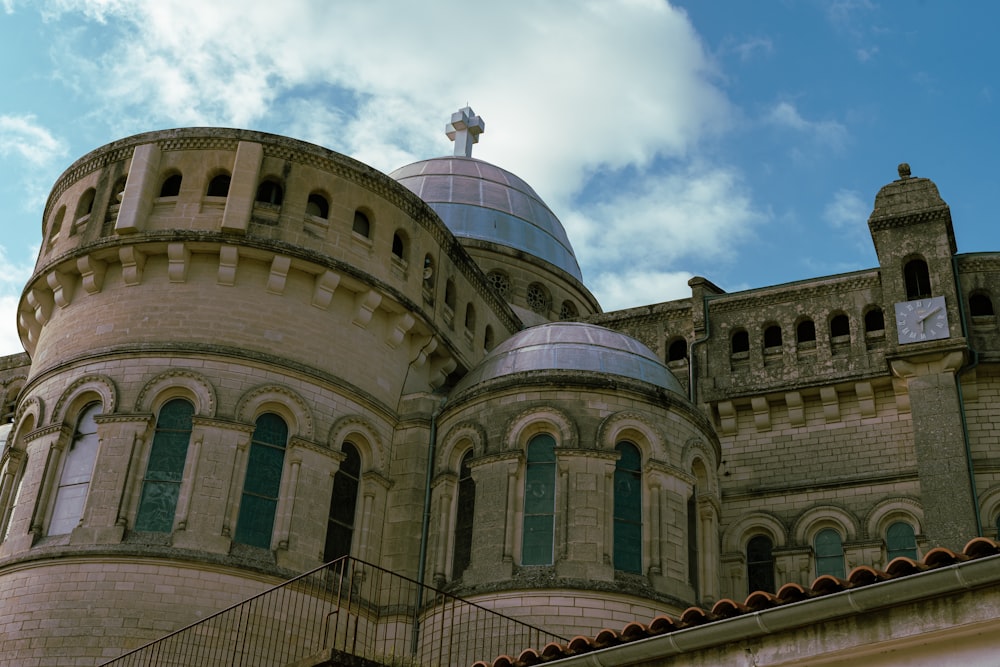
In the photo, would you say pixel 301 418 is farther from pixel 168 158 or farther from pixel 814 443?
pixel 814 443

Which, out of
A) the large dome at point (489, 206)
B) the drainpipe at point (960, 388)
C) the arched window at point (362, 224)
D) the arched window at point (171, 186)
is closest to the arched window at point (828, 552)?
the drainpipe at point (960, 388)

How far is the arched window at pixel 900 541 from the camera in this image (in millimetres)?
27594

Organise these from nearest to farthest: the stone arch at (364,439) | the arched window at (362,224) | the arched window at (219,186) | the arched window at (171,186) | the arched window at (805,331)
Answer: the stone arch at (364,439) < the arched window at (219,186) < the arched window at (171,186) < the arched window at (362,224) < the arched window at (805,331)

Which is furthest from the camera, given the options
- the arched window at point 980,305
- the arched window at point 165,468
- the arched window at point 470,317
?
the arched window at point 470,317

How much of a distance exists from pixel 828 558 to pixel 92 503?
51.3 ft

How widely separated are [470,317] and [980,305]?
11749 millimetres

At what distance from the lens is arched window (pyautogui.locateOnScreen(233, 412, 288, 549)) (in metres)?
23.2

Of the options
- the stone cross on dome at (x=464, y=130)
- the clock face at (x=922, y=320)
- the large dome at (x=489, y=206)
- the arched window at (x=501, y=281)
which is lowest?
the clock face at (x=922, y=320)

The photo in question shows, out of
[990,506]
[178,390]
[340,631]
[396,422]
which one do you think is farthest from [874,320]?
[178,390]

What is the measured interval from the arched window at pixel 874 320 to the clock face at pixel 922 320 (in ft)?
3.98

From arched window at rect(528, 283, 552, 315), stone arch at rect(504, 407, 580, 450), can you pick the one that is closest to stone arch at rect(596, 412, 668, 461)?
stone arch at rect(504, 407, 580, 450)

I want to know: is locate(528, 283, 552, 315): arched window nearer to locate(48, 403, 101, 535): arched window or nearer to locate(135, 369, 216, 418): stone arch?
locate(135, 369, 216, 418): stone arch

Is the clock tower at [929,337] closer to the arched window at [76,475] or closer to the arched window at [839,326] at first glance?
the arched window at [839,326]

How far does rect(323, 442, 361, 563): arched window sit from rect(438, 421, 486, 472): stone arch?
1706mm
